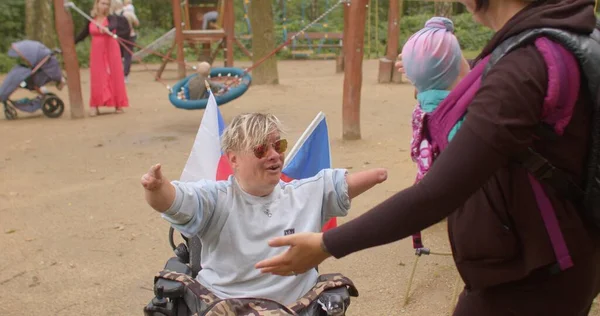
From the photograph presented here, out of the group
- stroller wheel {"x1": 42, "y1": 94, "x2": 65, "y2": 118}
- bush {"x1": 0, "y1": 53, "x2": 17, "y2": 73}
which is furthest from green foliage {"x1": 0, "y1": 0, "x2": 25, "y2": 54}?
stroller wheel {"x1": 42, "y1": 94, "x2": 65, "y2": 118}

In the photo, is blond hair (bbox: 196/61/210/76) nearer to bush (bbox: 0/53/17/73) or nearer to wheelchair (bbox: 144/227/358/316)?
wheelchair (bbox: 144/227/358/316)

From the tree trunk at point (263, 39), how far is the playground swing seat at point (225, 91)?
3.56 meters

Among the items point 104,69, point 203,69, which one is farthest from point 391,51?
point 203,69

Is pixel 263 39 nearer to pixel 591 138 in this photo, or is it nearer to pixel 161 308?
pixel 161 308

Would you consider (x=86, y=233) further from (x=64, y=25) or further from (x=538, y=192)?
(x=64, y=25)

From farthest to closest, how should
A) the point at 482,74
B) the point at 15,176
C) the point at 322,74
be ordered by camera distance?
the point at 322,74 → the point at 15,176 → the point at 482,74

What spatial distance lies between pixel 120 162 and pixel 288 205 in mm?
5181

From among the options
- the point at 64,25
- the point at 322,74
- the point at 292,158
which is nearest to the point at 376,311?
the point at 292,158

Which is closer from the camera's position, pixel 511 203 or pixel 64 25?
pixel 511 203

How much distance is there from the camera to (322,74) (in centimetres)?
1672

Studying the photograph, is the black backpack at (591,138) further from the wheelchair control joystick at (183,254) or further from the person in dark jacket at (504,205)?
the wheelchair control joystick at (183,254)

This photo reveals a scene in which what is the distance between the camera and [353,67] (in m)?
7.70

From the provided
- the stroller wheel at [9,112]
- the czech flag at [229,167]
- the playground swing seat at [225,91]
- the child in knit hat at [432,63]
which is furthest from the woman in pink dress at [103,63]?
the child in knit hat at [432,63]

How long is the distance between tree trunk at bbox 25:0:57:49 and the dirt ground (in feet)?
29.5
